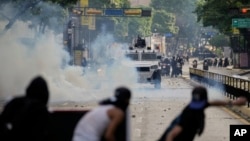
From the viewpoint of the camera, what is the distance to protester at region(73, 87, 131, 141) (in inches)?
327

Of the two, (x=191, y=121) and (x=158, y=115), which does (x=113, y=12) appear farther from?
(x=191, y=121)

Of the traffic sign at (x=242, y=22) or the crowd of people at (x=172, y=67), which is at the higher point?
the traffic sign at (x=242, y=22)

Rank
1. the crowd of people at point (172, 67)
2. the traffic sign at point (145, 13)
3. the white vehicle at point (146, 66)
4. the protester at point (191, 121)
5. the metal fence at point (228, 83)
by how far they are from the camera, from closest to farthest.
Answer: the protester at point (191, 121) < the metal fence at point (228, 83) < the white vehicle at point (146, 66) < the crowd of people at point (172, 67) < the traffic sign at point (145, 13)

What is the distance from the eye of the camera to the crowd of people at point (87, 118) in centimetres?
809

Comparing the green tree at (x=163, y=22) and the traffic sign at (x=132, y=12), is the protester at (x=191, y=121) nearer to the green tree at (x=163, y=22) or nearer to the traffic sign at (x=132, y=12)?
the traffic sign at (x=132, y=12)

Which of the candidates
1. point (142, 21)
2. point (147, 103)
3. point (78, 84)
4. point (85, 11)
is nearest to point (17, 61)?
point (78, 84)

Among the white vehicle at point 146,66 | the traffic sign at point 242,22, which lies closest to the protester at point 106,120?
the white vehicle at point 146,66

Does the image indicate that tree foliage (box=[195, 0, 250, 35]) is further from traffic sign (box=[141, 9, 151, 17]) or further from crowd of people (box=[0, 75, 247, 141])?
crowd of people (box=[0, 75, 247, 141])

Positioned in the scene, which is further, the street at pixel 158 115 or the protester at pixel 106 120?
the street at pixel 158 115

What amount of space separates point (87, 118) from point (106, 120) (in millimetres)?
238

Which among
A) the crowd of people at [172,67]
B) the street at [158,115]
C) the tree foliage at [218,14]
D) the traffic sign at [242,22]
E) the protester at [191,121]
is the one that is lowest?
the crowd of people at [172,67]

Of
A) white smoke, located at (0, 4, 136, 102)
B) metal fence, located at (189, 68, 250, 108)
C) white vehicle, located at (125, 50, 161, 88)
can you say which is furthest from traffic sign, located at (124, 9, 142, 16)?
white smoke, located at (0, 4, 136, 102)

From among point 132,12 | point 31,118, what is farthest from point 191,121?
point 132,12

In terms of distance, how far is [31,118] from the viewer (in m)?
8.08
